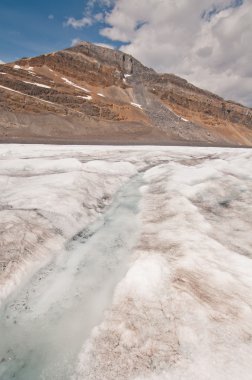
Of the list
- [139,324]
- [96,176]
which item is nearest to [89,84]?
[96,176]

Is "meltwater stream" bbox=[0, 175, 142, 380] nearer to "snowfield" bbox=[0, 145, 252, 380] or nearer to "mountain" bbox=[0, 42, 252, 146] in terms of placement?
"snowfield" bbox=[0, 145, 252, 380]

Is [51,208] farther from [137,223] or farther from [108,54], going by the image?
[108,54]

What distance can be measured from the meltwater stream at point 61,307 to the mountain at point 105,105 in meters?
32.1

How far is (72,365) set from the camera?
4.21 m

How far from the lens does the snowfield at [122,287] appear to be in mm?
4246

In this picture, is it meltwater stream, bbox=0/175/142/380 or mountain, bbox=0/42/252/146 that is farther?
mountain, bbox=0/42/252/146

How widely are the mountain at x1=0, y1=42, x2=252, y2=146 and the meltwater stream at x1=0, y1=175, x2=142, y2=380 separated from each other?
105ft

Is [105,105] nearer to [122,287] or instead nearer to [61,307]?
[122,287]

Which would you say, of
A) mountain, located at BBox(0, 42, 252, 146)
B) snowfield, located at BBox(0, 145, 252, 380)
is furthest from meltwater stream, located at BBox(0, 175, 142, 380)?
mountain, located at BBox(0, 42, 252, 146)

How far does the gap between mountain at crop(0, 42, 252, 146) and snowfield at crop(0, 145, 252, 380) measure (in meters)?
30.3

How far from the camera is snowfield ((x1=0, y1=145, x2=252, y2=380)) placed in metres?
4.25

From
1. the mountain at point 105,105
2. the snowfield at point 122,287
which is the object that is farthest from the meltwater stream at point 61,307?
the mountain at point 105,105

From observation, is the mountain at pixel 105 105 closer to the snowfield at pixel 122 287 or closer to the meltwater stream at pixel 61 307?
the snowfield at pixel 122 287

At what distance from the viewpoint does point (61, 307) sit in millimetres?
5473
